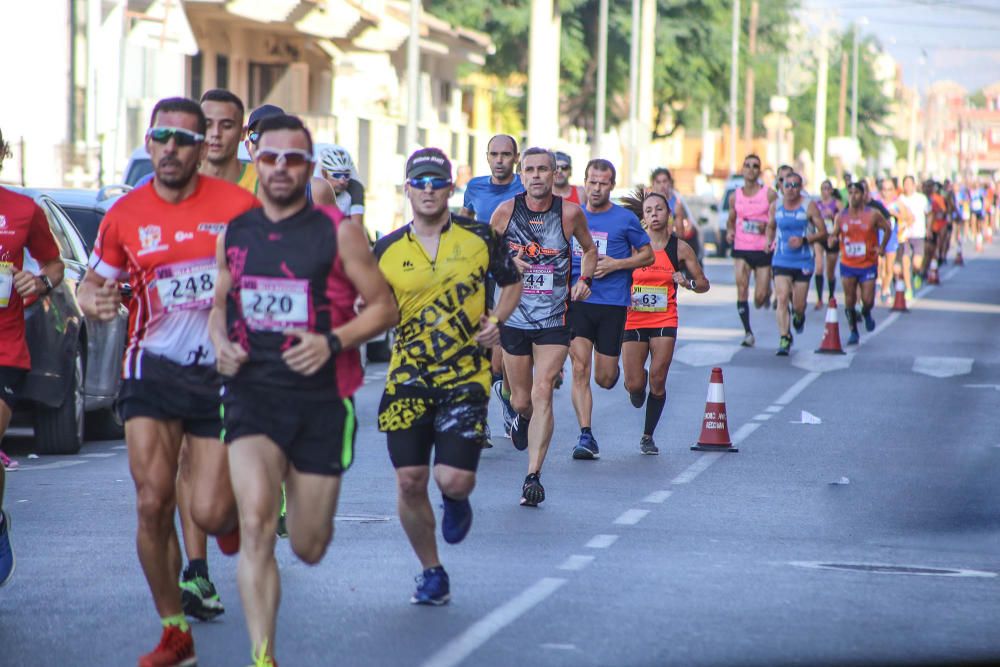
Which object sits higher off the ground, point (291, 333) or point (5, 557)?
point (291, 333)

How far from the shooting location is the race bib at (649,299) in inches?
567

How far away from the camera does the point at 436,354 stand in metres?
8.54

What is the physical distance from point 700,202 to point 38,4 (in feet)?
81.5

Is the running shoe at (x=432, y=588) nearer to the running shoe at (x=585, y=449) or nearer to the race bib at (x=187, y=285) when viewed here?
the race bib at (x=187, y=285)

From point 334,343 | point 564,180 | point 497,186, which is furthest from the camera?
point 564,180

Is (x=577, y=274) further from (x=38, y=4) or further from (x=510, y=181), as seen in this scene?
(x=38, y=4)

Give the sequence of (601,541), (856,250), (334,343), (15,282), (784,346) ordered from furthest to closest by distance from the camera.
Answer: (856,250) → (784,346) → (601,541) → (15,282) → (334,343)

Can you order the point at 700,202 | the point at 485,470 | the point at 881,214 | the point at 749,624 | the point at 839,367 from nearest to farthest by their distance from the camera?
the point at 749,624
the point at 485,470
the point at 839,367
the point at 881,214
the point at 700,202

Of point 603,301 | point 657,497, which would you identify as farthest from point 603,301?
point 657,497

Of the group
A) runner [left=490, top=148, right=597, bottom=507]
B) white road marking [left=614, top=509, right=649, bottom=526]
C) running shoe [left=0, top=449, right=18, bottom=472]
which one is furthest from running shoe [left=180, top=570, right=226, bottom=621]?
running shoe [left=0, top=449, right=18, bottom=472]

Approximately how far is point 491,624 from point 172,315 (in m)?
1.66

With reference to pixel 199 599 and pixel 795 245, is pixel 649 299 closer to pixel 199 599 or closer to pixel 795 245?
pixel 199 599

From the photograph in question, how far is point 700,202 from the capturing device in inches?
2053

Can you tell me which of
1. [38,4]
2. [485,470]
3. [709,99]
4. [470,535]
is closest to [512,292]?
[470,535]
